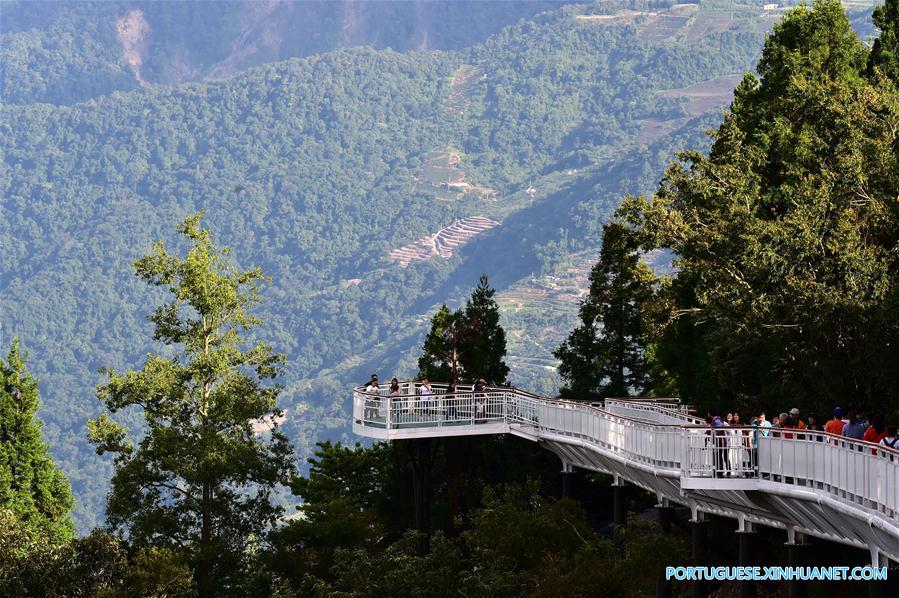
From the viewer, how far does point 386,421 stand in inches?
1893

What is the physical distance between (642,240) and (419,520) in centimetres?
1235

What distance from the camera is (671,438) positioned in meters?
37.2

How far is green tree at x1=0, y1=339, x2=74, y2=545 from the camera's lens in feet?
216

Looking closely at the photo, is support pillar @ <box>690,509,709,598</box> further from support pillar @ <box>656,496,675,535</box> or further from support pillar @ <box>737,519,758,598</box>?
support pillar @ <box>737,519,758,598</box>

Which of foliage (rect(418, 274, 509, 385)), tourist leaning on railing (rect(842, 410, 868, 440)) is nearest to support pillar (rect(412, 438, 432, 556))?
foliage (rect(418, 274, 509, 385))

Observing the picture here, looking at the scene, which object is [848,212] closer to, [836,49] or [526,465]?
[836,49]

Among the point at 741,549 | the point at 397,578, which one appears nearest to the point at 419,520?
the point at 397,578

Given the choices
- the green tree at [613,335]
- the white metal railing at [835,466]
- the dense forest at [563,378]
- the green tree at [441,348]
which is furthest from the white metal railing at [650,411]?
the green tree at [613,335]

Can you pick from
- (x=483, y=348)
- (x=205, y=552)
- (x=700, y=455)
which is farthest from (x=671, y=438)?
(x=483, y=348)

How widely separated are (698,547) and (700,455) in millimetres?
4720

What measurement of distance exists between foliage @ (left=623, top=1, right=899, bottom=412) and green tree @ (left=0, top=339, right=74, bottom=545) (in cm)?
2513

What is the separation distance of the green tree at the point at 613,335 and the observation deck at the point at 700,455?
54.4 feet

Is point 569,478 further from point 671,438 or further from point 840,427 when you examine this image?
point 840,427

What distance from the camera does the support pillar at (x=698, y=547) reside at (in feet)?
125
